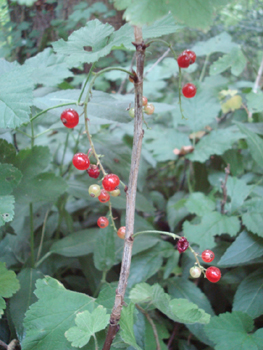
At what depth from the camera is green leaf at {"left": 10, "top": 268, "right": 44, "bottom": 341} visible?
0.74 metres

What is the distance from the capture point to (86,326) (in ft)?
1.82

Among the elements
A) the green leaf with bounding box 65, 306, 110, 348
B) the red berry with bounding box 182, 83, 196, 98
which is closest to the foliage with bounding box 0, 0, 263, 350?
the green leaf with bounding box 65, 306, 110, 348

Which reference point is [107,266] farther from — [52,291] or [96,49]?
[96,49]

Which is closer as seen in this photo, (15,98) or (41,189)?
(15,98)

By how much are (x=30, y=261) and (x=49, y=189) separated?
297mm

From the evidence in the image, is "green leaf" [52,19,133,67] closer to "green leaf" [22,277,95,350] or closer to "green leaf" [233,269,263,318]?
"green leaf" [22,277,95,350]

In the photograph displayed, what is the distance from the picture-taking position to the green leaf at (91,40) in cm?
60

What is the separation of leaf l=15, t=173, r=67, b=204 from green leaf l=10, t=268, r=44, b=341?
24 centimetres

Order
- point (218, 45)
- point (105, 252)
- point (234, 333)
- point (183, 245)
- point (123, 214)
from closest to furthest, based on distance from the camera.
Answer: point (183, 245) → point (234, 333) → point (105, 252) → point (123, 214) → point (218, 45)

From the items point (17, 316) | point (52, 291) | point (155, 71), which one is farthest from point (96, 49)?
point (155, 71)

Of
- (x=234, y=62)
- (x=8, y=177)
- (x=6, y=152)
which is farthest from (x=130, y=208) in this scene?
(x=234, y=62)

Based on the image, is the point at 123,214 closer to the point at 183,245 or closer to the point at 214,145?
the point at 214,145

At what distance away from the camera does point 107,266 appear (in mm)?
851

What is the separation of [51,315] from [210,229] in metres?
0.59
